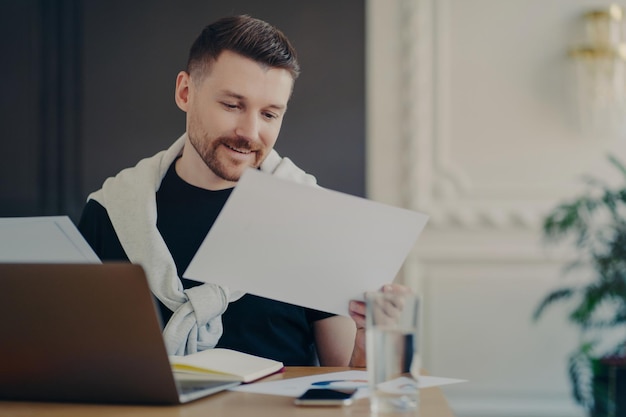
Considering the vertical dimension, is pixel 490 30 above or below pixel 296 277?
above

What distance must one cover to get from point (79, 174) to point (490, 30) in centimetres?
168

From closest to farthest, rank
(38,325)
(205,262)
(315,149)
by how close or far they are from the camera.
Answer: (38,325) → (205,262) → (315,149)

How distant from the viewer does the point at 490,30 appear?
3348mm

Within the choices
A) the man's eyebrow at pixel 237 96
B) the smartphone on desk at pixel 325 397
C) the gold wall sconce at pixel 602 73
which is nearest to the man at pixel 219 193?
the man's eyebrow at pixel 237 96

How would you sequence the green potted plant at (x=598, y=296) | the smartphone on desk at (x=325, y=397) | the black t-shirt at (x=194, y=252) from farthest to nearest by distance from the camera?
the green potted plant at (x=598, y=296) < the black t-shirt at (x=194, y=252) < the smartphone on desk at (x=325, y=397)

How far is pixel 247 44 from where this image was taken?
5.84 feet

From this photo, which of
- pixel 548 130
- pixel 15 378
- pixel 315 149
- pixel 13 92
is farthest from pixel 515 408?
pixel 15 378

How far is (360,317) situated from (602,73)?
2.32 m

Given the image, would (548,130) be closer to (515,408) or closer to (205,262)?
(515,408)

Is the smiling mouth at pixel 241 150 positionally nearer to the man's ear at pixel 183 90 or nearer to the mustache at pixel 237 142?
the mustache at pixel 237 142

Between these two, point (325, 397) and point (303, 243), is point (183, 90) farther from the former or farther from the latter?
point (325, 397)

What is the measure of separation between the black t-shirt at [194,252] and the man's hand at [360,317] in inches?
7.4

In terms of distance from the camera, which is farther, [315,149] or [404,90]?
[404,90]

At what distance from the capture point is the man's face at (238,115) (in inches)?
68.9
